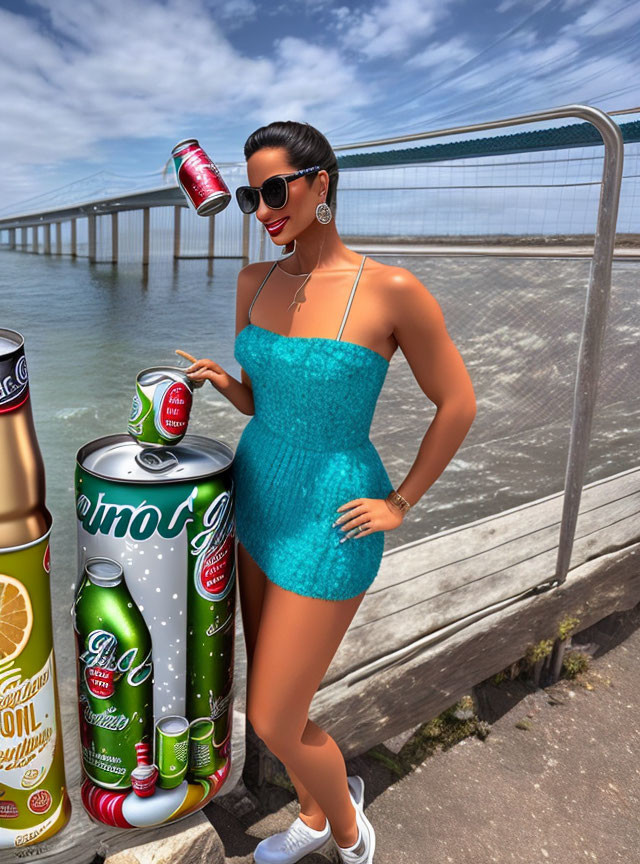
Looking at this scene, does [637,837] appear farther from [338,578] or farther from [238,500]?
[238,500]

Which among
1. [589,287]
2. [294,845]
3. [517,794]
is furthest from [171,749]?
[589,287]

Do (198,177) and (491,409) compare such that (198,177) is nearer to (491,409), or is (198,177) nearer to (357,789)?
(357,789)

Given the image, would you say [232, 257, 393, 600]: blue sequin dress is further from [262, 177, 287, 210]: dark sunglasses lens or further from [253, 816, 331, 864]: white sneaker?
[253, 816, 331, 864]: white sneaker

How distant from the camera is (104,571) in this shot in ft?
4.10

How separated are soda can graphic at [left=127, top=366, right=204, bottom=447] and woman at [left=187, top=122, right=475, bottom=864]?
0.34ft

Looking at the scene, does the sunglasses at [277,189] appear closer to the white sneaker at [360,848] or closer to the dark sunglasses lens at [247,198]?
the dark sunglasses lens at [247,198]

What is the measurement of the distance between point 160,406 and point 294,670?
596mm

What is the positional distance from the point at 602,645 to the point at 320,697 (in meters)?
1.74

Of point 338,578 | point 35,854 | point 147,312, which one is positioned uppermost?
point 338,578

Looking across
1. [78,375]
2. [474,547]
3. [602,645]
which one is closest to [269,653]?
[474,547]

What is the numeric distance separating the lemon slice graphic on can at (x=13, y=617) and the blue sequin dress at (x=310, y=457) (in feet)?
1.47

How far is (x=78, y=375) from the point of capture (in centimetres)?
1120

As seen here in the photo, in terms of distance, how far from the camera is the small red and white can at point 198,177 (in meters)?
1.21

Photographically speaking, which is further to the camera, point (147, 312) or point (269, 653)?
point (147, 312)
